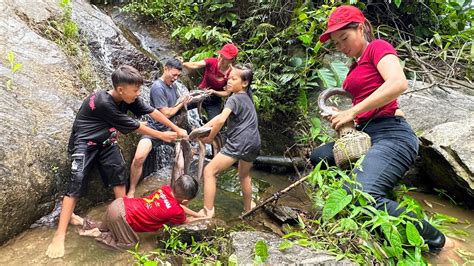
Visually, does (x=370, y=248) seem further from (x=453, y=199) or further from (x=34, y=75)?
(x=34, y=75)

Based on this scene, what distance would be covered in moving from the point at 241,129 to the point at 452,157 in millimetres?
2383

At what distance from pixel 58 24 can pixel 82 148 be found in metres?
3.16

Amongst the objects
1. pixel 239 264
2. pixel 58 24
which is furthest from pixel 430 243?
pixel 58 24

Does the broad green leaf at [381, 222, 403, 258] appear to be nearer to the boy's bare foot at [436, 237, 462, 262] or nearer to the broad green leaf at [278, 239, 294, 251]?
the boy's bare foot at [436, 237, 462, 262]

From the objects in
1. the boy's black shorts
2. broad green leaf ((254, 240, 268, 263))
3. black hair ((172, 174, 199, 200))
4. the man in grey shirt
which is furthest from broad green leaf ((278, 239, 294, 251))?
the man in grey shirt

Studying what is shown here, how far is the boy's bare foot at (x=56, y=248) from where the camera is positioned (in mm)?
3221

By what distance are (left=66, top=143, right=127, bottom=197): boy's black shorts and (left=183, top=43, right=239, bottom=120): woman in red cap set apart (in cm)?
216

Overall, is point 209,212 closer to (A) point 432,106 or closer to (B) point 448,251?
(B) point 448,251

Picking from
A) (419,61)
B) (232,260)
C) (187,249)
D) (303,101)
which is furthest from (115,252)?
(419,61)

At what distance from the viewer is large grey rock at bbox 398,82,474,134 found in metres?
5.08

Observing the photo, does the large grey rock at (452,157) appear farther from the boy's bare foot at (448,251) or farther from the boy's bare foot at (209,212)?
the boy's bare foot at (209,212)

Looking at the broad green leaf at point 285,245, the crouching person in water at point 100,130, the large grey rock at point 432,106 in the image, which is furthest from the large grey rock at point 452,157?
the crouching person in water at point 100,130

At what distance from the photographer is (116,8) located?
10266 millimetres

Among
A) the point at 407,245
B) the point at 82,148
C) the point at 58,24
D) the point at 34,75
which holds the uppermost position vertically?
the point at 58,24
